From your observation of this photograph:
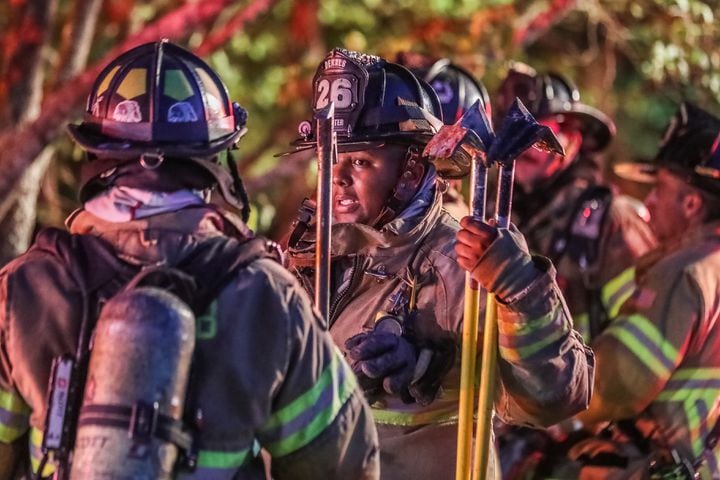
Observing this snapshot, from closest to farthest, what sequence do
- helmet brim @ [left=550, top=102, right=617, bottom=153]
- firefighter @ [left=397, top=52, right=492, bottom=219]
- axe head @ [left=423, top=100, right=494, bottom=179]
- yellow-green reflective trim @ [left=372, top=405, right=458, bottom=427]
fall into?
axe head @ [left=423, top=100, right=494, bottom=179], yellow-green reflective trim @ [left=372, top=405, right=458, bottom=427], firefighter @ [left=397, top=52, right=492, bottom=219], helmet brim @ [left=550, top=102, right=617, bottom=153]

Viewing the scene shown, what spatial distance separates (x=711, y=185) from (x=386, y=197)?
2.07 m

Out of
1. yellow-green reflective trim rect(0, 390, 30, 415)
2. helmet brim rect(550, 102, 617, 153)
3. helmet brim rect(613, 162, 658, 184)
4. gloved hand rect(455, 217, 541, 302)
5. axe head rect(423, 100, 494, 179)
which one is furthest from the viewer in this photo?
helmet brim rect(550, 102, 617, 153)

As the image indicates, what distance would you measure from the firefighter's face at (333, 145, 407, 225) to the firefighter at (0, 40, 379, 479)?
1318 mm

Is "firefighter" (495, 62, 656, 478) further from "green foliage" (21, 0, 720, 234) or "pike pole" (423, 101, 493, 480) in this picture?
"pike pole" (423, 101, 493, 480)

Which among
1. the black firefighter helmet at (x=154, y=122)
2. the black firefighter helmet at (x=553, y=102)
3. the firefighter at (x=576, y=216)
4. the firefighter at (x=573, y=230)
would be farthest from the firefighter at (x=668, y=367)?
the black firefighter helmet at (x=154, y=122)

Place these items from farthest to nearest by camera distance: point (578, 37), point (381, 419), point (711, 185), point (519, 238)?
point (578, 37)
point (711, 185)
point (381, 419)
point (519, 238)

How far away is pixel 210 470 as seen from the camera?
10.9ft

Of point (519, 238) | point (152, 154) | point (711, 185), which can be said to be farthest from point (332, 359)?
point (711, 185)

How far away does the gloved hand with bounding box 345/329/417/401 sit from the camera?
4.47 meters

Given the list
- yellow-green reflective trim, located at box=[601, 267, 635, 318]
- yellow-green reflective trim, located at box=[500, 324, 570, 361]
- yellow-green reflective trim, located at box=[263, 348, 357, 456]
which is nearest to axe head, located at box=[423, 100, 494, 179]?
yellow-green reflective trim, located at box=[500, 324, 570, 361]

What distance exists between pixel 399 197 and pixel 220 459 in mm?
1785

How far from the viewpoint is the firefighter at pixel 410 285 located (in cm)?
428

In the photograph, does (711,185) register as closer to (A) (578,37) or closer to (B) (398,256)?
(B) (398,256)

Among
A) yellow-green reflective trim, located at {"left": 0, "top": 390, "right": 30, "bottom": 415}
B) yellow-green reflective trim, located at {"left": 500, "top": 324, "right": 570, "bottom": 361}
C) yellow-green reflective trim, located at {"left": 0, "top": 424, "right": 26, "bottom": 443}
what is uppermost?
yellow-green reflective trim, located at {"left": 0, "top": 390, "right": 30, "bottom": 415}
